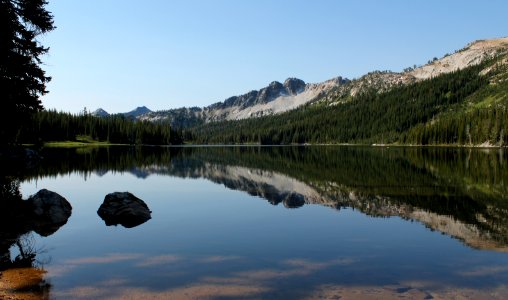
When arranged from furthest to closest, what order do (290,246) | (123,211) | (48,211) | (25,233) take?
(123,211)
(48,211)
(25,233)
(290,246)

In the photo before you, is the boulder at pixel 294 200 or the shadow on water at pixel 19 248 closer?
the shadow on water at pixel 19 248

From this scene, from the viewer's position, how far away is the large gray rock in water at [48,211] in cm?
2793

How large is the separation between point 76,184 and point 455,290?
4596 cm

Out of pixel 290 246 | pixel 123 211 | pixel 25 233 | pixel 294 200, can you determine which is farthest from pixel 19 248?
pixel 294 200

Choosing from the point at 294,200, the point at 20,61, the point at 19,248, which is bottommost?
the point at 19,248

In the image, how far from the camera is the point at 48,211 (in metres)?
29.4

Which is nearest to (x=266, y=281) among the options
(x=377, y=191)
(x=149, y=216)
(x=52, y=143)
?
(x=149, y=216)

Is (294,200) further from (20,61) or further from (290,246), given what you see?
(20,61)

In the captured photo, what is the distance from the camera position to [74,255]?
21.1 meters

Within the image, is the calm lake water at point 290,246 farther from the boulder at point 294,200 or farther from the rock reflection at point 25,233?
the rock reflection at point 25,233

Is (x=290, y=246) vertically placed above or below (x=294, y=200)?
below

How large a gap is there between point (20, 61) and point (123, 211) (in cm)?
1289

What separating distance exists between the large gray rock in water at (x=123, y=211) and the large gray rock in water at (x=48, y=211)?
2.81 meters

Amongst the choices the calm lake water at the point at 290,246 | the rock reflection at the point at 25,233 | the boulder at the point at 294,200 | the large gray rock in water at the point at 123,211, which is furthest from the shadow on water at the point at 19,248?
the boulder at the point at 294,200
